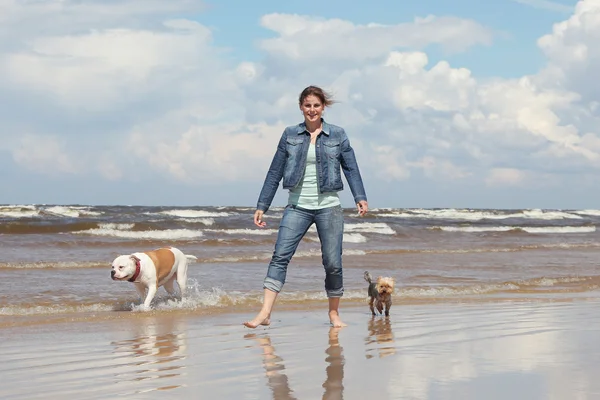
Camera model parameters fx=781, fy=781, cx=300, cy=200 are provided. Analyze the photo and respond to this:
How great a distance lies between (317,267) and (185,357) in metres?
8.73

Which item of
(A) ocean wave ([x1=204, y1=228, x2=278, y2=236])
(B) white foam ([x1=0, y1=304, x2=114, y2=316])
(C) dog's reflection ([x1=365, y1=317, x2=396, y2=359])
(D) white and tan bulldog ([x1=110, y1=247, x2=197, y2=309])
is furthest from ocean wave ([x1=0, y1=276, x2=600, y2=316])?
(A) ocean wave ([x1=204, y1=228, x2=278, y2=236])

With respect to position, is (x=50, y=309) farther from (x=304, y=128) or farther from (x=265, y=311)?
(x=304, y=128)

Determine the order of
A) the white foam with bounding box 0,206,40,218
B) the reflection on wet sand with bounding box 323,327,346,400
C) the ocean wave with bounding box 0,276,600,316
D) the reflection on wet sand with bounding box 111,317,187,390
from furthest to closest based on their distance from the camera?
1. the white foam with bounding box 0,206,40,218
2. the ocean wave with bounding box 0,276,600,316
3. the reflection on wet sand with bounding box 111,317,187,390
4. the reflection on wet sand with bounding box 323,327,346,400

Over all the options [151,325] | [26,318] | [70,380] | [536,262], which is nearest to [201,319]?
[151,325]

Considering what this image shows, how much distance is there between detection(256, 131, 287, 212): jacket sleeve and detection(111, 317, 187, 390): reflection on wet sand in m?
1.19

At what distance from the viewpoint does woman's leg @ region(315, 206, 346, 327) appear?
587 centimetres

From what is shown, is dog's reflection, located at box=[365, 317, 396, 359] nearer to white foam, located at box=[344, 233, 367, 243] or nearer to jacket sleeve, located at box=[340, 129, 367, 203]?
jacket sleeve, located at box=[340, 129, 367, 203]

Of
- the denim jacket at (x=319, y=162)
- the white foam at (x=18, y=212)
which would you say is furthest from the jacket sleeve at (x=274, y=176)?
the white foam at (x=18, y=212)

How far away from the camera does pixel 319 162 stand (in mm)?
5773

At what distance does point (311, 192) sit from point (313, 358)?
1.56m

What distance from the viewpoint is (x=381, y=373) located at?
4.06 m

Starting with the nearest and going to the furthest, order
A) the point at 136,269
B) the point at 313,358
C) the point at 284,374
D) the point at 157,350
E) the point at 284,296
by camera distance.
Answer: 1. the point at 284,374
2. the point at 313,358
3. the point at 157,350
4. the point at 136,269
5. the point at 284,296

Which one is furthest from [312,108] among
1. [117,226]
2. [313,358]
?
[117,226]

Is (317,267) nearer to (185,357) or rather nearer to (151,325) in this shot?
(151,325)
